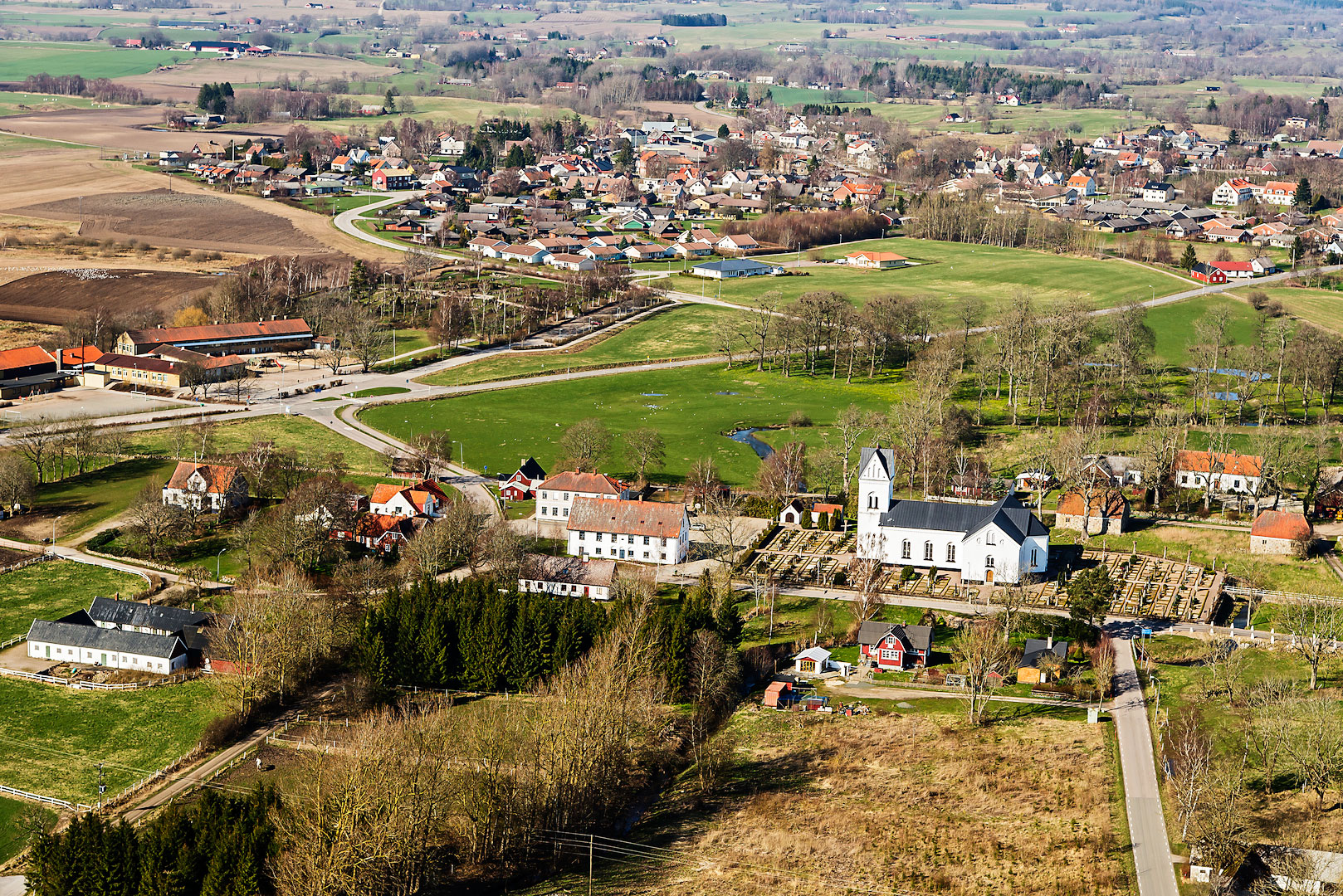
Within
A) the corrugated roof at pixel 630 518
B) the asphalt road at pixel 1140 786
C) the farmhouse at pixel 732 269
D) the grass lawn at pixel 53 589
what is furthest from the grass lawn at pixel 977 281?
the grass lawn at pixel 53 589

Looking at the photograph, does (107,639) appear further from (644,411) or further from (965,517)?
(644,411)

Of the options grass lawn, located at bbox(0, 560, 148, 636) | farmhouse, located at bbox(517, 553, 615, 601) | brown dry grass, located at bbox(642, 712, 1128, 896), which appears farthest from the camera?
farmhouse, located at bbox(517, 553, 615, 601)

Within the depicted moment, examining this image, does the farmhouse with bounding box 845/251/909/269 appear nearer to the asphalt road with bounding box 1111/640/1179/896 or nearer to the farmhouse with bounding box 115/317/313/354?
the farmhouse with bounding box 115/317/313/354

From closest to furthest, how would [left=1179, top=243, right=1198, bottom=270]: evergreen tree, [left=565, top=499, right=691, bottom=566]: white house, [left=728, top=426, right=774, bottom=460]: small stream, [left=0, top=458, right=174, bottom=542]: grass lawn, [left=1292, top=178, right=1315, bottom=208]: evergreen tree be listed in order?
[left=565, top=499, right=691, bottom=566]: white house
[left=0, top=458, right=174, bottom=542]: grass lawn
[left=728, top=426, right=774, bottom=460]: small stream
[left=1179, top=243, right=1198, bottom=270]: evergreen tree
[left=1292, top=178, right=1315, bottom=208]: evergreen tree

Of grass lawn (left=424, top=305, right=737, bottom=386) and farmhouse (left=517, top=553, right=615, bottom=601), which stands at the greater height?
grass lawn (left=424, top=305, right=737, bottom=386)

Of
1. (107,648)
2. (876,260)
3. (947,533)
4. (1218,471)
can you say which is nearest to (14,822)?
(107,648)

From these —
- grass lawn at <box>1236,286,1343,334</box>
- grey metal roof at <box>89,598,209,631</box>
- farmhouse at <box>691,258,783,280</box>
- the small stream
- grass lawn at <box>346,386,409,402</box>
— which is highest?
grass lawn at <box>1236,286,1343,334</box>

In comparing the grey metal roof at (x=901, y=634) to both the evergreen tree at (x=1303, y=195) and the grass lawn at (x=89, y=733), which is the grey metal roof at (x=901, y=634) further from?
the evergreen tree at (x=1303, y=195)

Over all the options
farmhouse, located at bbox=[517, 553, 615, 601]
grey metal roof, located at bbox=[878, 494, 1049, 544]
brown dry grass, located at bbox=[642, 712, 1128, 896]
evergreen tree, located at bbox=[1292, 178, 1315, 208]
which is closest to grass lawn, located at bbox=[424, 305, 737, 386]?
farmhouse, located at bbox=[517, 553, 615, 601]

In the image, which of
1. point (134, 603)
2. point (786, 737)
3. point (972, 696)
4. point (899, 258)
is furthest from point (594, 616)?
point (899, 258)
